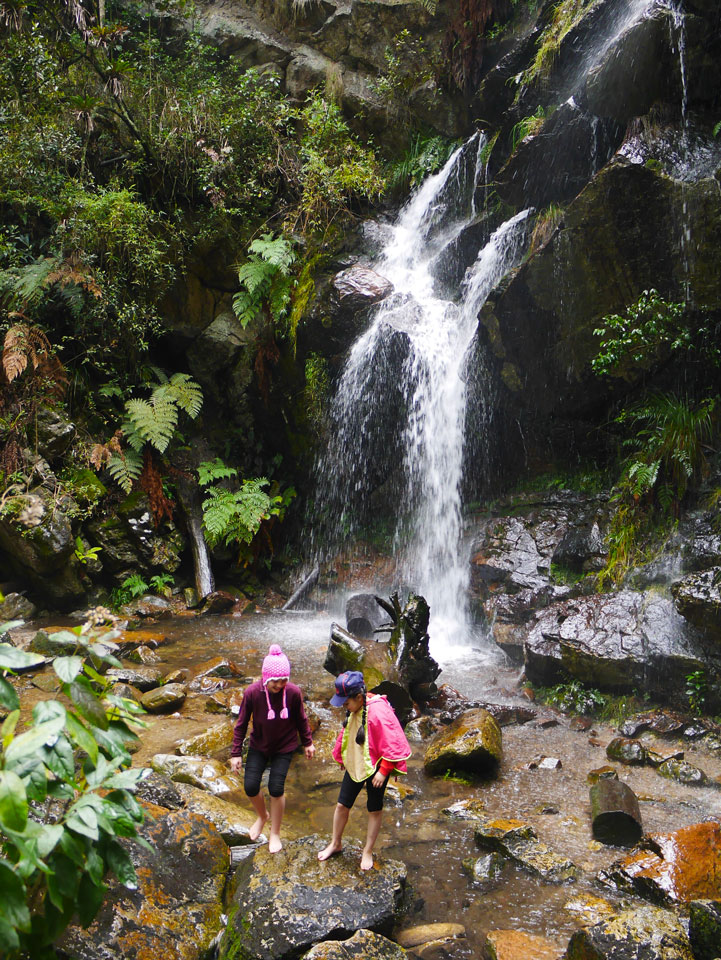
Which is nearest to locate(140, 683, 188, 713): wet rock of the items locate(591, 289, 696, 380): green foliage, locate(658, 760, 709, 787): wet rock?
locate(658, 760, 709, 787): wet rock

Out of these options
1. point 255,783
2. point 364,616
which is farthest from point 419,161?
point 255,783

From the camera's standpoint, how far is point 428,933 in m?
2.90

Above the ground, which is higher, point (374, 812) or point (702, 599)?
point (702, 599)

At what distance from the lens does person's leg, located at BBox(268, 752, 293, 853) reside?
10.5 feet

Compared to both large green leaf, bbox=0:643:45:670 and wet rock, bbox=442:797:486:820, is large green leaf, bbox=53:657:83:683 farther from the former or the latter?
wet rock, bbox=442:797:486:820

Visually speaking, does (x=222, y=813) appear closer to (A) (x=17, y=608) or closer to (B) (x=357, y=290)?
(A) (x=17, y=608)

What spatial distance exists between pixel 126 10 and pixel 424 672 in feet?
48.1

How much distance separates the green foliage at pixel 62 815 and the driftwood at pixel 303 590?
7927 millimetres

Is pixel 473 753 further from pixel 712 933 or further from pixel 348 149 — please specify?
pixel 348 149

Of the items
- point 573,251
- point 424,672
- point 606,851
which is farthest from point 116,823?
point 573,251

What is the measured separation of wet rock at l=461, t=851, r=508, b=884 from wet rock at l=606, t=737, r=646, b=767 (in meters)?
1.83

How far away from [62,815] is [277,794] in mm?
2136

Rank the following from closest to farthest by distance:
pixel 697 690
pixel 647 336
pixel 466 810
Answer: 1. pixel 466 810
2. pixel 697 690
3. pixel 647 336

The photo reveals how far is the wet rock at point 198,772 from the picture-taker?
4160 millimetres
